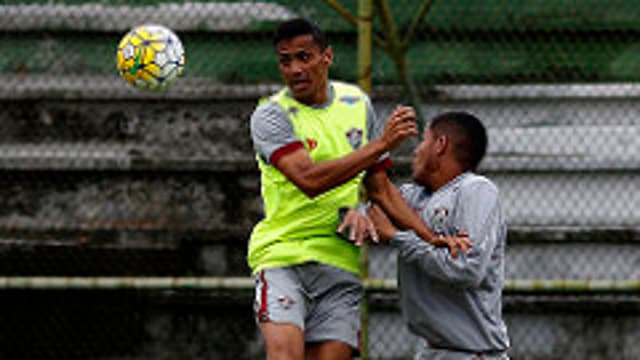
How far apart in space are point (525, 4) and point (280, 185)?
12.7ft

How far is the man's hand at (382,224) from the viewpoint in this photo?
4336mm

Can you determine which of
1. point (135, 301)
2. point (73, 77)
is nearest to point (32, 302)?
point (135, 301)

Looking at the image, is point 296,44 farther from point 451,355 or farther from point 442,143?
point 451,355

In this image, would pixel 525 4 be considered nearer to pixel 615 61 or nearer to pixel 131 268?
pixel 615 61

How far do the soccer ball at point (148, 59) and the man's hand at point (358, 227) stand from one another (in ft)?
5.95

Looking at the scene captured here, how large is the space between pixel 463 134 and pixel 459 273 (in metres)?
0.58

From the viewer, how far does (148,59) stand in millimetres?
5879

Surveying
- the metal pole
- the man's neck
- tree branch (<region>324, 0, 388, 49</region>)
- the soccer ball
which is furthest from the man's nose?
tree branch (<region>324, 0, 388, 49</region>)

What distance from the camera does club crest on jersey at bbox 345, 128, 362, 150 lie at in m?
4.69

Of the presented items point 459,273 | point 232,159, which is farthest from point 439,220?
point 232,159

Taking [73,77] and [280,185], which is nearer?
[280,185]

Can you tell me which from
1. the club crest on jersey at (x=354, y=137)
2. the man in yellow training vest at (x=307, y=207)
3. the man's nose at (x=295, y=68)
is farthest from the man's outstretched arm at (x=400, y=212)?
the man's nose at (x=295, y=68)

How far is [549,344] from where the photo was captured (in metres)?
7.23

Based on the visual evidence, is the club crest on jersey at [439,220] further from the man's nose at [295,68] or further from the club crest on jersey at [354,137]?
the man's nose at [295,68]
